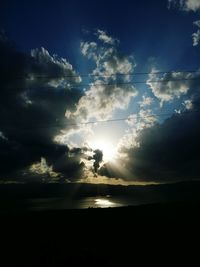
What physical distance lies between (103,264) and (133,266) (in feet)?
21.3

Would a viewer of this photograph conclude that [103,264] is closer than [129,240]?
Yes

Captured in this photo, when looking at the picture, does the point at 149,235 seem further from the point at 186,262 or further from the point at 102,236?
the point at 186,262

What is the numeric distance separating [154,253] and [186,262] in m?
4.80

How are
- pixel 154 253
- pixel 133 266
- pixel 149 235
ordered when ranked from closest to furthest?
pixel 133 266
pixel 154 253
pixel 149 235

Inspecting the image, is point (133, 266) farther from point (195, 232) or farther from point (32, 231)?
point (32, 231)

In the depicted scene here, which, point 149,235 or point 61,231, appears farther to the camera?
point 61,231

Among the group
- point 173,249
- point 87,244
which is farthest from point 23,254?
point 173,249

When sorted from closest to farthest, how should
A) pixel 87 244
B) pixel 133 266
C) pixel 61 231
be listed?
1. pixel 133 266
2. pixel 87 244
3. pixel 61 231

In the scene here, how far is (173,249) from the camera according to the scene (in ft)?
102

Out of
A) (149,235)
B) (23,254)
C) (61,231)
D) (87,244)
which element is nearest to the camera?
(23,254)

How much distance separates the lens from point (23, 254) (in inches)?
1277

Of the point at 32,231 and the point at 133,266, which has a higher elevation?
the point at 32,231

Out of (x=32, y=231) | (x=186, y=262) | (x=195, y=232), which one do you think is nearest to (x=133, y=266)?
(x=186, y=262)

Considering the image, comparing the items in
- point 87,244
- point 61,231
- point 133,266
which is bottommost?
point 133,266
